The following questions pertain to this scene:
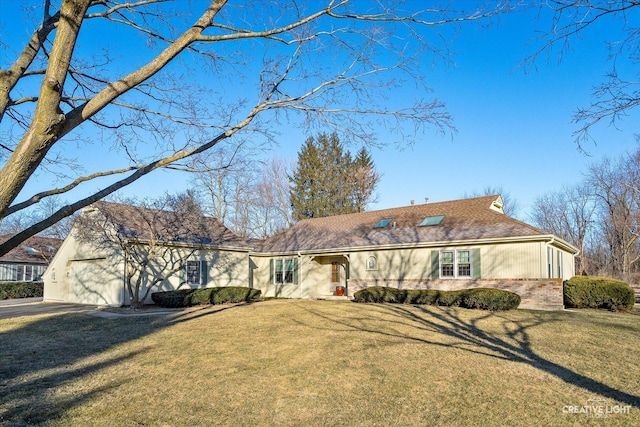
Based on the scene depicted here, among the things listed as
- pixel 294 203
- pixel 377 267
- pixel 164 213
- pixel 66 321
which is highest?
pixel 294 203

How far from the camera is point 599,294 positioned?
1633 cm

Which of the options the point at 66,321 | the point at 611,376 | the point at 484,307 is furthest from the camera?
the point at 484,307

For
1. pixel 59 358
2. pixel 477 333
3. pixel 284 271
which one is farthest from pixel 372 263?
pixel 59 358

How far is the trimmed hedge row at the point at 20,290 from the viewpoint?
26391 millimetres

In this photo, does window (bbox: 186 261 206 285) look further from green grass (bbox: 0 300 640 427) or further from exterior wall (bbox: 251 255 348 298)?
green grass (bbox: 0 300 640 427)

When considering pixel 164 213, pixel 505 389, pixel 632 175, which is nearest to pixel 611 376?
pixel 505 389

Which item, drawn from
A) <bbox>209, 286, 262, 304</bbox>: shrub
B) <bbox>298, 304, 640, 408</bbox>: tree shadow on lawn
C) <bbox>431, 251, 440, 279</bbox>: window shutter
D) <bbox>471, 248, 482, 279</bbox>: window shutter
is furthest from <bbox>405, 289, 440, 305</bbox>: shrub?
<bbox>209, 286, 262, 304</bbox>: shrub

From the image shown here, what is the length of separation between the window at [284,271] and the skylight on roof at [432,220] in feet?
22.9

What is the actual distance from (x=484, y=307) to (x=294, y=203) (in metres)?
27.7

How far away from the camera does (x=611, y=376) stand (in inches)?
273

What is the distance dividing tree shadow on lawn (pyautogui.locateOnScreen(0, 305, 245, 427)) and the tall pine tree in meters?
26.3

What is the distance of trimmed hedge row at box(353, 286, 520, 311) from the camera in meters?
15.0

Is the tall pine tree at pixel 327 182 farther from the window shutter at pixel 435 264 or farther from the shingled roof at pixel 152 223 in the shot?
the window shutter at pixel 435 264

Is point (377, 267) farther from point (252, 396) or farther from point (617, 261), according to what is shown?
point (617, 261)
